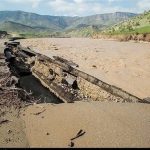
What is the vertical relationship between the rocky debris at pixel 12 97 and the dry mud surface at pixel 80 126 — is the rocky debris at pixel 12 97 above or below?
above

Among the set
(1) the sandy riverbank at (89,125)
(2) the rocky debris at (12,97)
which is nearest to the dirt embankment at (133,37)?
(2) the rocky debris at (12,97)

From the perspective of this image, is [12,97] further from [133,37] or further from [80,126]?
[133,37]

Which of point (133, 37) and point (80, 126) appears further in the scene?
point (133, 37)

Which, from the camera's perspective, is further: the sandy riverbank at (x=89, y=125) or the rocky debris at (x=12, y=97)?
the rocky debris at (x=12, y=97)

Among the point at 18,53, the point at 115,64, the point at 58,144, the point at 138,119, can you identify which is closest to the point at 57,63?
the point at 115,64

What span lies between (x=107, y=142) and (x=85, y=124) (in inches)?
32.0

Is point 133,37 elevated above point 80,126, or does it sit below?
above

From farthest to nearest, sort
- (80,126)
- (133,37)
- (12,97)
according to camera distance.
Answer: (133,37) → (12,97) → (80,126)

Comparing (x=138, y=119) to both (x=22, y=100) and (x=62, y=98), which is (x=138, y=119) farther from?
(x=62, y=98)

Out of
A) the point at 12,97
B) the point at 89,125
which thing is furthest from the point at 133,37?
the point at 89,125

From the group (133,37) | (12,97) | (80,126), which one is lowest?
(80,126)

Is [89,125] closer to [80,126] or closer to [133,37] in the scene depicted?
[80,126]

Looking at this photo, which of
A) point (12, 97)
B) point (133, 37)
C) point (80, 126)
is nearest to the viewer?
point (80, 126)

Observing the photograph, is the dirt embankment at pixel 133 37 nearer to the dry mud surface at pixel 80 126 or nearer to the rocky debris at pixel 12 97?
the rocky debris at pixel 12 97
